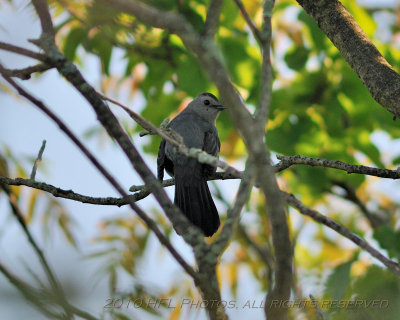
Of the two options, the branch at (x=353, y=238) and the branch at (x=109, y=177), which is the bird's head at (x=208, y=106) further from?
the branch at (x=109, y=177)

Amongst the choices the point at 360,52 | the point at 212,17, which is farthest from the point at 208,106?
the point at 212,17

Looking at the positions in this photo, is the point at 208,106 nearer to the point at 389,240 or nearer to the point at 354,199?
the point at 354,199

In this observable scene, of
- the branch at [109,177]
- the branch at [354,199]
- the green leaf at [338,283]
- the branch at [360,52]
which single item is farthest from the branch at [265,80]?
the branch at [354,199]

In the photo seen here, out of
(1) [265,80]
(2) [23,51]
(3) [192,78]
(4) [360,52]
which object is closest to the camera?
(1) [265,80]

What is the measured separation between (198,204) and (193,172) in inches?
13.5

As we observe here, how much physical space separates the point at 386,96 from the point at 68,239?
11.8 feet

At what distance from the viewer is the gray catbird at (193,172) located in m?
4.25

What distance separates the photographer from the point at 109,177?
1865 millimetres

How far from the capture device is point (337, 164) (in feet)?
9.43

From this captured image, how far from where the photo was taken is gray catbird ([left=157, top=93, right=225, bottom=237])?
4.25 m

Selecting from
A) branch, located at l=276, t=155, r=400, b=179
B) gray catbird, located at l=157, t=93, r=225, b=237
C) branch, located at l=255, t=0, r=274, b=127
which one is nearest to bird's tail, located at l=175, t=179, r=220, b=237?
gray catbird, located at l=157, t=93, r=225, b=237

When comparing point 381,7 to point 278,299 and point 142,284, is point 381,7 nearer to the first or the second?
point 142,284

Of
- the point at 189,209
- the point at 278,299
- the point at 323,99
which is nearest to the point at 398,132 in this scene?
the point at 323,99

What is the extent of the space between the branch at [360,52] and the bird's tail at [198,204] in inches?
71.1
